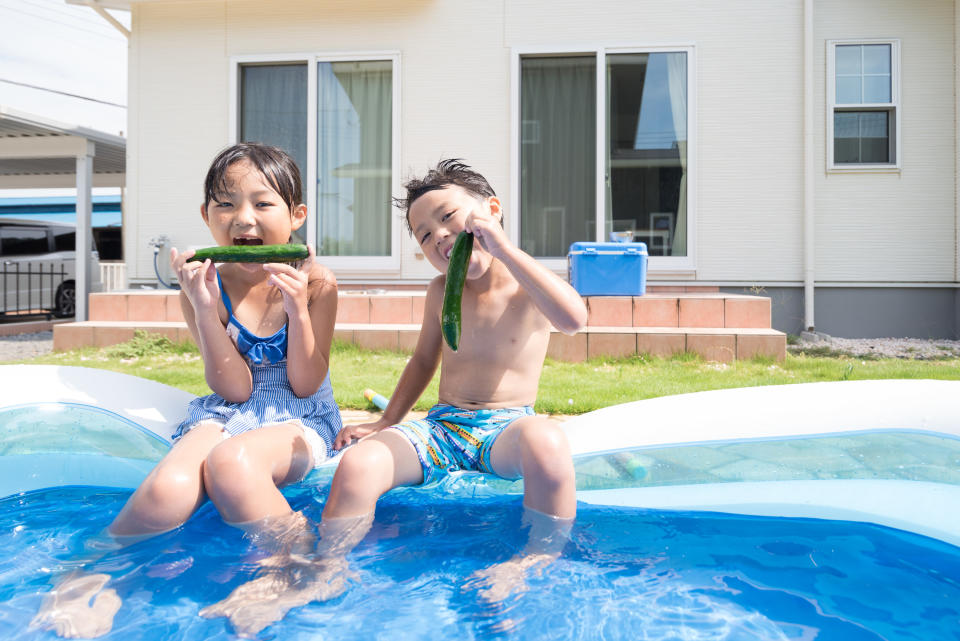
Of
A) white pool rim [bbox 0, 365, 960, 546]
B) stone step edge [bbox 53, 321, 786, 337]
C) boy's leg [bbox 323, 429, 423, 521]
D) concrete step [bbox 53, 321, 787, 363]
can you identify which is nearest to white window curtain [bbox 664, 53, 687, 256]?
stone step edge [bbox 53, 321, 786, 337]

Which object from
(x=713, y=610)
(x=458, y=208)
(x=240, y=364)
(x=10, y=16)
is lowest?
(x=713, y=610)

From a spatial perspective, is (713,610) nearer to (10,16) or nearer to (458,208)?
(458,208)

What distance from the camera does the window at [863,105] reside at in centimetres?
780

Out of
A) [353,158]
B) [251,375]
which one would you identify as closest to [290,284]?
[251,375]

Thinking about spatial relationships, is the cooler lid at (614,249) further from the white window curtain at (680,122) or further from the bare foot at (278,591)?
the bare foot at (278,591)

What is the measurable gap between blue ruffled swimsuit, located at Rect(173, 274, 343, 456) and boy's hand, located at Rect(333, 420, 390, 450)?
0.04 m

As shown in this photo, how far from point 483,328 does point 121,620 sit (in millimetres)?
1424

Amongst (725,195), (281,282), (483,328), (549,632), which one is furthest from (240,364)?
(725,195)

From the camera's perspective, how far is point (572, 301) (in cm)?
225

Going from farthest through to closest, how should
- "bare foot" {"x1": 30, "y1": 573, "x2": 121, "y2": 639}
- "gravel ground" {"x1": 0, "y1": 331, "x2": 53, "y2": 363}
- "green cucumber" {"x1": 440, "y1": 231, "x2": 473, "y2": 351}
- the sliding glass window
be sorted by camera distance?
1. the sliding glass window
2. "gravel ground" {"x1": 0, "y1": 331, "x2": 53, "y2": 363}
3. "green cucumber" {"x1": 440, "y1": 231, "x2": 473, "y2": 351}
4. "bare foot" {"x1": 30, "y1": 573, "x2": 121, "y2": 639}

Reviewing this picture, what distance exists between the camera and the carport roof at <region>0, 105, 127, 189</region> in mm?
9312

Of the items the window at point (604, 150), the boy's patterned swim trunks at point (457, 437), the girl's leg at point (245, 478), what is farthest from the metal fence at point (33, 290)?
the boy's patterned swim trunks at point (457, 437)

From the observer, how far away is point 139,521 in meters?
1.95

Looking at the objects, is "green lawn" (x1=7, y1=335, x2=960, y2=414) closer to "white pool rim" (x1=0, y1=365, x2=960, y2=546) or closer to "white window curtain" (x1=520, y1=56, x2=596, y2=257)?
"white pool rim" (x1=0, y1=365, x2=960, y2=546)
